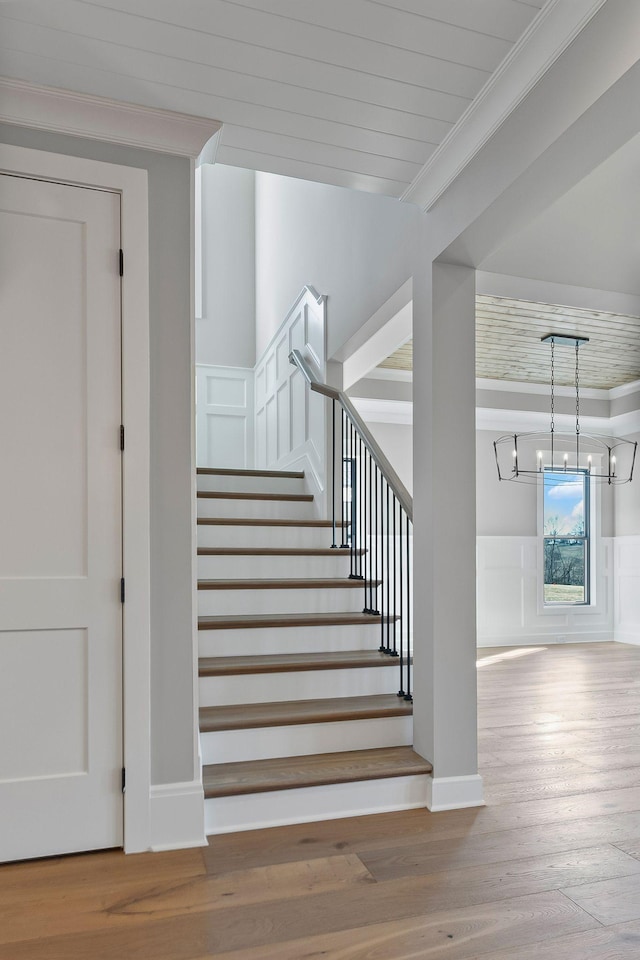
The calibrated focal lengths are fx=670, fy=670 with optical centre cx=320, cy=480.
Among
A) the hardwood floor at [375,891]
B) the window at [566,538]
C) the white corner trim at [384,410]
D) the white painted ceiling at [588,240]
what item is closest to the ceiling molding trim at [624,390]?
the window at [566,538]

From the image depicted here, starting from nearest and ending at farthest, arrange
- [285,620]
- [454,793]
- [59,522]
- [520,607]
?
[59,522]
[454,793]
[285,620]
[520,607]

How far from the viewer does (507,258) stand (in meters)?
3.12

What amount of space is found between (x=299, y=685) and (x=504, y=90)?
2.44 metres

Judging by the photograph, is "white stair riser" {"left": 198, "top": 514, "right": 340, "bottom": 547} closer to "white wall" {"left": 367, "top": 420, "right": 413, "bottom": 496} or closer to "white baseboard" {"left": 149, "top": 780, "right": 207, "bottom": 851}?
"white baseboard" {"left": 149, "top": 780, "right": 207, "bottom": 851}

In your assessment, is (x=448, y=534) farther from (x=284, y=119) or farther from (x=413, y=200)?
(x=284, y=119)

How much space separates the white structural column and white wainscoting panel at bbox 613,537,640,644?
16.8 feet

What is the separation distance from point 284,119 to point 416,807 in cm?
265

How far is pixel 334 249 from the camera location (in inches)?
165

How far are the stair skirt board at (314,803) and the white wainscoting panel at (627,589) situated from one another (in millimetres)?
5291

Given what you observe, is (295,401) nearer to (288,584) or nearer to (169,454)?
(288,584)

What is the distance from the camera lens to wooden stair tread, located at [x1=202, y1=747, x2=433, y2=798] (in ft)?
8.13

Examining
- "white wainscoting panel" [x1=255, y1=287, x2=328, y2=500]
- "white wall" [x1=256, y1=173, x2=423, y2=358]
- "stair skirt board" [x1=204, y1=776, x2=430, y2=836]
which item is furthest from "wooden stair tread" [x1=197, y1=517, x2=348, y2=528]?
"stair skirt board" [x1=204, y1=776, x2=430, y2=836]

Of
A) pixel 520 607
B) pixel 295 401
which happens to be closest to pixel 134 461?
pixel 295 401

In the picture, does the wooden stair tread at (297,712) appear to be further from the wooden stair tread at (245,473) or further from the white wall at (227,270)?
the white wall at (227,270)
